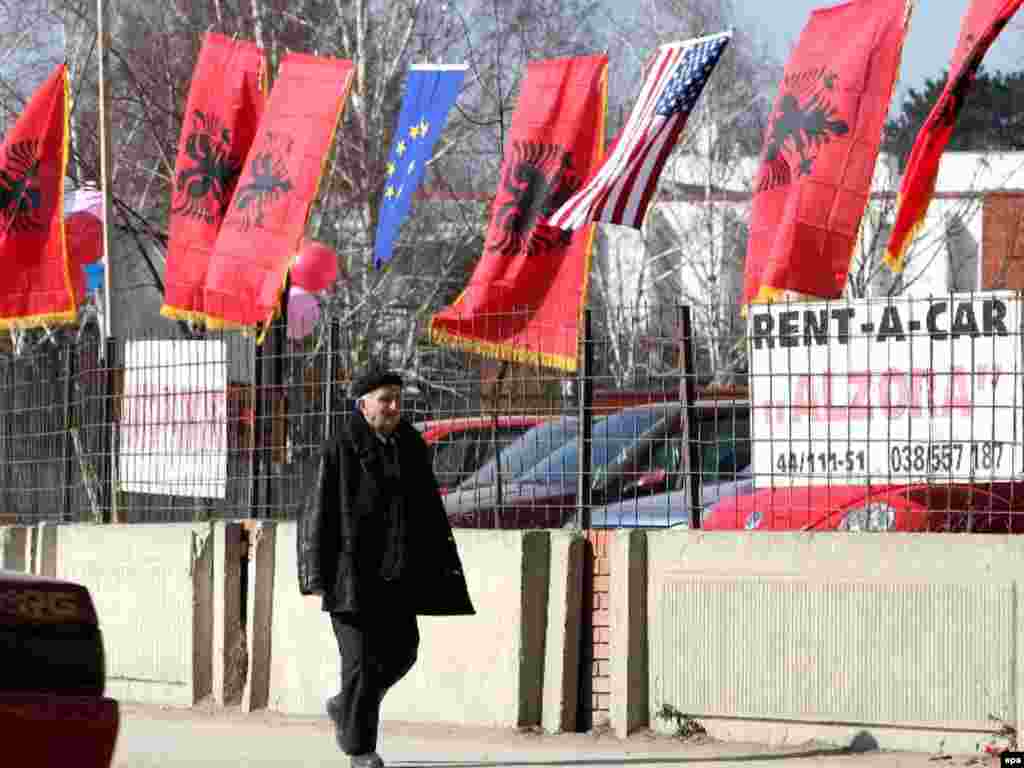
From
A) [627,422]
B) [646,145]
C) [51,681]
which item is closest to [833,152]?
[646,145]

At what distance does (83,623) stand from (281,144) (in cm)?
673

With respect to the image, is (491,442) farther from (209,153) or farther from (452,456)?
(209,153)

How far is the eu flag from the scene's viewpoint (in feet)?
44.8

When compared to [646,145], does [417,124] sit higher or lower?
higher

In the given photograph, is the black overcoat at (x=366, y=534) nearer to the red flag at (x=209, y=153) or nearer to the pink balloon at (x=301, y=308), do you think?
the red flag at (x=209, y=153)

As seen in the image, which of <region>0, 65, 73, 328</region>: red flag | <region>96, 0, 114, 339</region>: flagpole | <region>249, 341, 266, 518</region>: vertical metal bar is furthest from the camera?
<region>96, 0, 114, 339</region>: flagpole

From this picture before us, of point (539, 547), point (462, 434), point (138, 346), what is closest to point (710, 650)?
point (539, 547)

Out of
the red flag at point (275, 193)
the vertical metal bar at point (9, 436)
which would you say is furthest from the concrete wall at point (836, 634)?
the vertical metal bar at point (9, 436)

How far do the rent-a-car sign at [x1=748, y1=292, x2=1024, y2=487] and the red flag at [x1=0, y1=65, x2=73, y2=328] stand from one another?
6443mm

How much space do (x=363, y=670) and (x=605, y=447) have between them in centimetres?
247

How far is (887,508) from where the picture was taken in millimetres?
10430

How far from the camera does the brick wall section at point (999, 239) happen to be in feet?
134

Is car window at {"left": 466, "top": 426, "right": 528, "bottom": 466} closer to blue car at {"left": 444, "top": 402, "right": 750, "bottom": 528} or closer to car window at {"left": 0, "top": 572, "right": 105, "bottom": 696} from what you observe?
blue car at {"left": 444, "top": 402, "right": 750, "bottom": 528}

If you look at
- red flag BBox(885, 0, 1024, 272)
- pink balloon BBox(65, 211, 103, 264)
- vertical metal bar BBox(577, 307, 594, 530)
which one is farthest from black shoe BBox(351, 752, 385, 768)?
pink balloon BBox(65, 211, 103, 264)
